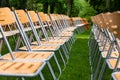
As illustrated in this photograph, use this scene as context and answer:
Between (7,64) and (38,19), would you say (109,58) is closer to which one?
(7,64)

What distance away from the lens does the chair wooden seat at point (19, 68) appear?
345 cm

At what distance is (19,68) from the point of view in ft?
12.2

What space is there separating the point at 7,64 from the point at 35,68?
458mm

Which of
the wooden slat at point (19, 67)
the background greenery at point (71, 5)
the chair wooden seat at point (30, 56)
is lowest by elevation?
the background greenery at point (71, 5)

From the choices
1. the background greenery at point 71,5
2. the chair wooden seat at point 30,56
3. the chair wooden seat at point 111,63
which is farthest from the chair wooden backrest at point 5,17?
the background greenery at point 71,5

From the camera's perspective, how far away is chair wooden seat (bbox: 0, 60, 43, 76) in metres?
3.45

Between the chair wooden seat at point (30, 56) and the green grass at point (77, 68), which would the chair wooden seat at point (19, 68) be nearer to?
the chair wooden seat at point (30, 56)

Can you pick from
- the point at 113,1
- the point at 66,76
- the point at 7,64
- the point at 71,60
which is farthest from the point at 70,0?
the point at 7,64

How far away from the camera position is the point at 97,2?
42.8 metres

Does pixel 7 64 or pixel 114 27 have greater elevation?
pixel 114 27

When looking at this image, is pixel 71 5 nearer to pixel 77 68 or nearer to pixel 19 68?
pixel 77 68

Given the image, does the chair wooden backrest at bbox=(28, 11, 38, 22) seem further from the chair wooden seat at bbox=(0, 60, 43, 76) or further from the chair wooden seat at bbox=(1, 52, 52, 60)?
the chair wooden seat at bbox=(0, 60, 43, 76)

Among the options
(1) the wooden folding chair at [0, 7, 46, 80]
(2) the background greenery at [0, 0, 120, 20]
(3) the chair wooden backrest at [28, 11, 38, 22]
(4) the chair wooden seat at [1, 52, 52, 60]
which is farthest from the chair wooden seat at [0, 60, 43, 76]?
(2) the background greenery at [0, 0, 120, 20]

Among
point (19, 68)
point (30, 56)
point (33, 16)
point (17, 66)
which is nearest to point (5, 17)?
point (30, 56)
